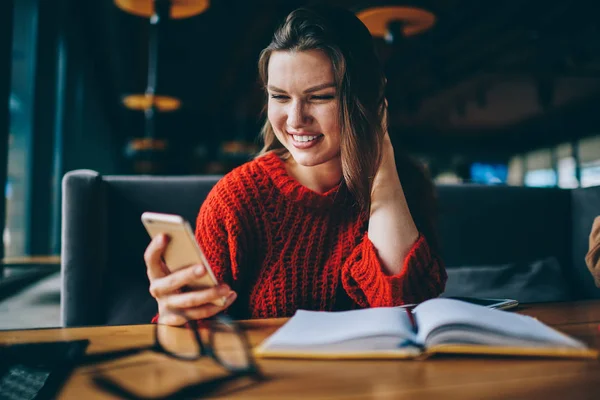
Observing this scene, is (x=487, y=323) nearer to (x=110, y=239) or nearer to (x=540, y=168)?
(x=110, y=239)

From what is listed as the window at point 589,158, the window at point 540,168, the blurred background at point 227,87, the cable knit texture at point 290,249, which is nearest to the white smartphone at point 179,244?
the cable knit texture at point 290,249

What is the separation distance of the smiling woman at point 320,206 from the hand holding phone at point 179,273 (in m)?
0.28

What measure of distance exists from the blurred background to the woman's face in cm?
20

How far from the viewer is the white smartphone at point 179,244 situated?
2.10 feet

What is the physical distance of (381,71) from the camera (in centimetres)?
124

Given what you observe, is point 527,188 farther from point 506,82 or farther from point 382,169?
point 506,82

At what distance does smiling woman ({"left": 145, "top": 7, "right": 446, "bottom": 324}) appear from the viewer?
107 centimetres

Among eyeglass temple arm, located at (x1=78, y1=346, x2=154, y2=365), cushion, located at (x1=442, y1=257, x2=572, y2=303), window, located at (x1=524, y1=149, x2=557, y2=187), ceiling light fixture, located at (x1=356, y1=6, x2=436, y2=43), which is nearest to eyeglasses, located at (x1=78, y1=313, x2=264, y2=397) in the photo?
eyeglass temple arm, located at (x1=78, y1=346, x2=154, y2=365)

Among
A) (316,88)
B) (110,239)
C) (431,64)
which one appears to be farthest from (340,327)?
(431,64)

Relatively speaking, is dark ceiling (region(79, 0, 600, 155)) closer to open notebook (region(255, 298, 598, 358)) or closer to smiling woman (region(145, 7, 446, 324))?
smiling woman (region(145, 7, 446, 324))

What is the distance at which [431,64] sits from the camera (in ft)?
20.4

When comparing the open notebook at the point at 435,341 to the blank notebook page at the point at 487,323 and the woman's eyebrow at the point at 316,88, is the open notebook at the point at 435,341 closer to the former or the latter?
the blank notebook page at the point at 487,323

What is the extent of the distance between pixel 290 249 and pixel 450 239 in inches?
36.7

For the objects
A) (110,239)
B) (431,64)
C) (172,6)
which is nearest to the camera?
(110,239)
